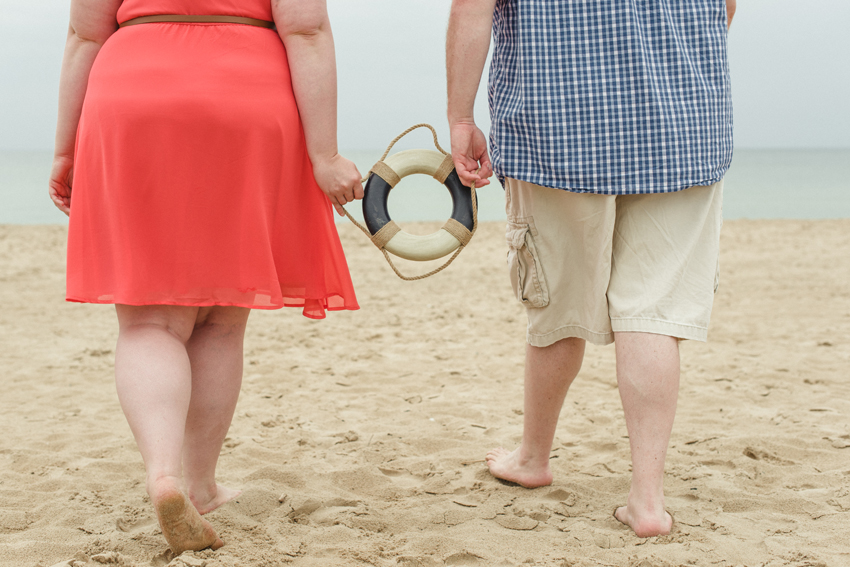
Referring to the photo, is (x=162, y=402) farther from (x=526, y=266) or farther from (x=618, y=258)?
(x=618, y=258)

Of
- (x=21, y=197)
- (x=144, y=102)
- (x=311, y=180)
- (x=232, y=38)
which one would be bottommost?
(x=21, y=197)

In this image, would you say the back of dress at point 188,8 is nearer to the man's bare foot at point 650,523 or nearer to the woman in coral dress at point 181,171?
the woman in coral dress at point 181,171

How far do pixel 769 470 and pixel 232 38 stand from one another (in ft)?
6.86

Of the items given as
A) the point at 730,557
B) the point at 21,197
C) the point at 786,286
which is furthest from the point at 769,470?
the point at 21,197

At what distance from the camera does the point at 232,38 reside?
176cm

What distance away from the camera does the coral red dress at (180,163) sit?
66.1 inches

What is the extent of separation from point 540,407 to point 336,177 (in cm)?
93

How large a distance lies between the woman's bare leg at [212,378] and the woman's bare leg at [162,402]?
0.41 feet

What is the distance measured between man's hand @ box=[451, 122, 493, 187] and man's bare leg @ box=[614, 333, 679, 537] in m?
0.60

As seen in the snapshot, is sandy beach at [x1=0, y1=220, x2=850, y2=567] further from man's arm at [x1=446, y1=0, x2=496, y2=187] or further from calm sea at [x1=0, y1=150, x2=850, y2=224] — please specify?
calm sea at [x1=0, y1=150, x2=850, y2=224]

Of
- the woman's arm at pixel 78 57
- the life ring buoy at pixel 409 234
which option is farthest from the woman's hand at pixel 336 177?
the woman's arm at pixel 78 57

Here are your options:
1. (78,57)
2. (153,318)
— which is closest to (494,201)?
(78,57)

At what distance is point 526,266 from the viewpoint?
6.68 feet

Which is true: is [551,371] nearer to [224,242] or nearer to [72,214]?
[224,242]
